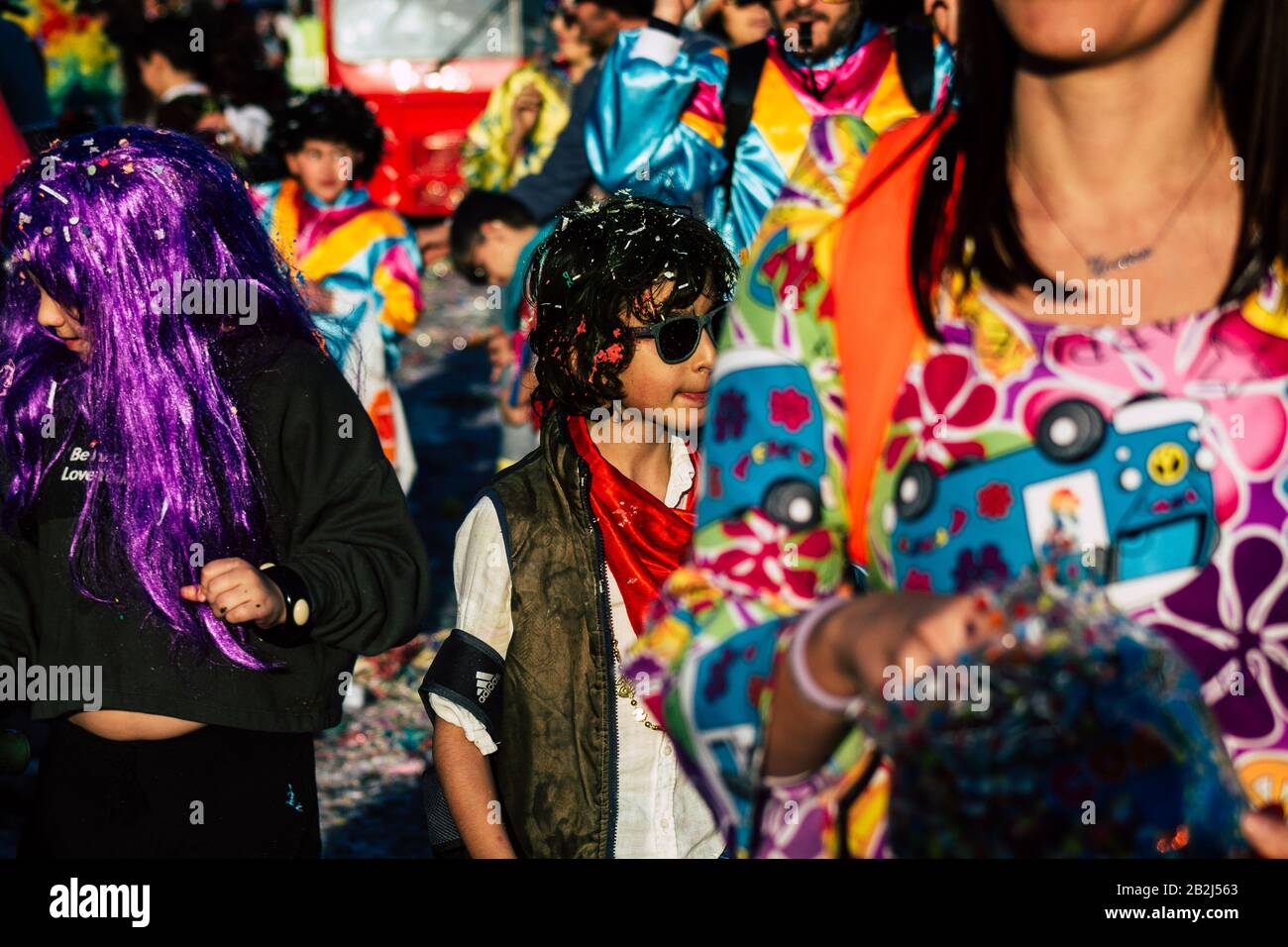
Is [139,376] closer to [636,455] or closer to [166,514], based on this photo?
[166,514]

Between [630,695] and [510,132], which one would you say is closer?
[630,695]

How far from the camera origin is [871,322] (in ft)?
4.79

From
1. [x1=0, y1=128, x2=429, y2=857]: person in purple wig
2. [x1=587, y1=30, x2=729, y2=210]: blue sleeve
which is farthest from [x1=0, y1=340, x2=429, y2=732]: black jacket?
[x1=587, y1=30, x2=729, y2=210]: blue sleeve

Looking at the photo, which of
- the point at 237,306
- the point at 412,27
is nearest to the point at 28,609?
the point at 237,306

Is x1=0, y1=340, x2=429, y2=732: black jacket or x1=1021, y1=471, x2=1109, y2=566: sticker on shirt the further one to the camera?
x1=0, y1=340, x2=429, y2=732: black jacket

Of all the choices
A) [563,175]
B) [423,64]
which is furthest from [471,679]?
[423,64]

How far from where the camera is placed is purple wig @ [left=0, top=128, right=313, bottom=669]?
9.11 feet

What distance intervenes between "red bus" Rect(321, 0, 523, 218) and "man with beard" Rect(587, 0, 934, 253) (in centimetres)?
1035

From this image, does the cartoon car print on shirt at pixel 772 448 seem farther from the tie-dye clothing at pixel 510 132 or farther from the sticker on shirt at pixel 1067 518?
the tie-dye clothing at pixel 510 132

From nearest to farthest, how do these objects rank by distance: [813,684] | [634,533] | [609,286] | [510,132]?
[813,684] < [634,533] < [609,286] < [510,132]

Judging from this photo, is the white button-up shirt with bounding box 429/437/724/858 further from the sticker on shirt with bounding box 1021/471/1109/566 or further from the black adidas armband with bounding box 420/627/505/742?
the sticker on shirt with bounding box 1021/471/1109/566

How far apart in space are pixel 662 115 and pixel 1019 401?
4.26 metres

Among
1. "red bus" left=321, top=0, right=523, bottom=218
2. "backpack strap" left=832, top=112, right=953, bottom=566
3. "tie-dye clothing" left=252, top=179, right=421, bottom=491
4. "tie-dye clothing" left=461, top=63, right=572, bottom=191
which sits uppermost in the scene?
"red bus" left=321, top=0, right=523, bottom=218
